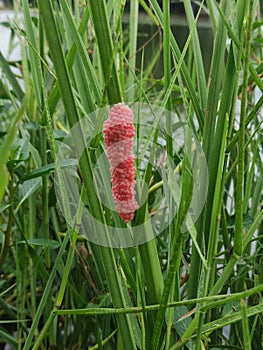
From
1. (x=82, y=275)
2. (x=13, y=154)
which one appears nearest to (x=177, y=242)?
(x=13, y=154)

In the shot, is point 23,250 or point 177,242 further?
point 23,250

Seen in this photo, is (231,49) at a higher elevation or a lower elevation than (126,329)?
higher

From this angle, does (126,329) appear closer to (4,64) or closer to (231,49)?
(231,49)

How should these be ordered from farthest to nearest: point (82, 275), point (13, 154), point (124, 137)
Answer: point (82, 275) → point (13, 154) → point (124, 137)

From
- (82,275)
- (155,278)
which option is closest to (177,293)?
(155,278)

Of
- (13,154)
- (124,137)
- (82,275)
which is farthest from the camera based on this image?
(82,275)

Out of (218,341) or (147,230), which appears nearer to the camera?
(147,230)

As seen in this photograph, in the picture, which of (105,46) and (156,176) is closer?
(105,46)

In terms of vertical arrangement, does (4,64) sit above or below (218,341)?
above

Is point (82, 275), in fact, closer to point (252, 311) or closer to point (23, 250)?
point (23, 250)
